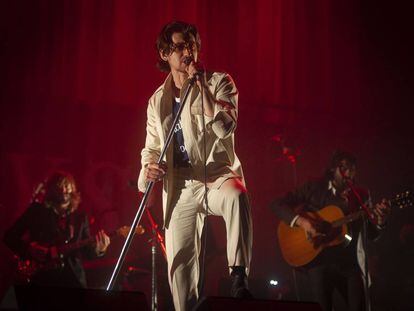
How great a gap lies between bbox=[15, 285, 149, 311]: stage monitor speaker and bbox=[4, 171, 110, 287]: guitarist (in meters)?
3.26

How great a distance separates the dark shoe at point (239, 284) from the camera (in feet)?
10.9

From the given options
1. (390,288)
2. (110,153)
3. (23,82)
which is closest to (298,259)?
(390,288)

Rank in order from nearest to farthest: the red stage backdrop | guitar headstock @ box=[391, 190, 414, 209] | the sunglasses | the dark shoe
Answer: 1. the dark shoe
2. the sunglasses
3. guitar headstock @ box=[391, 190, 414, 209]
4. the red stage backdrop

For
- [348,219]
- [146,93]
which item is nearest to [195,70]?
[348,219]

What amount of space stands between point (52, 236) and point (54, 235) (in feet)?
0.08

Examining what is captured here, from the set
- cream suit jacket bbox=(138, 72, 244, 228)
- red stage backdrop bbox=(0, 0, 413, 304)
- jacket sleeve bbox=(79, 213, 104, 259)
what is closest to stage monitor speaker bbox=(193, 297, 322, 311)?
cream suit jacket bbox=(138, 72, 244, 228)

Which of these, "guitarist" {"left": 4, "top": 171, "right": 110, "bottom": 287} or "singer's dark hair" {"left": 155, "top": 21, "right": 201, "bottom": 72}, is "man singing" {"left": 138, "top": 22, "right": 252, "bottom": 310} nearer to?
"singer's dark hair" {"left": 155, "top": 21, "right": 201, "bottom": 72}

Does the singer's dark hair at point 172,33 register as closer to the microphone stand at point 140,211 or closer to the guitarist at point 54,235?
the microphone stand at point 140,211

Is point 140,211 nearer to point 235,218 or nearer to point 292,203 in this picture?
point 235,218

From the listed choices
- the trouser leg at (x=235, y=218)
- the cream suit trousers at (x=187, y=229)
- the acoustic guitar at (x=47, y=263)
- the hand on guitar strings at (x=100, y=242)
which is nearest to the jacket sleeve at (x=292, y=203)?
the acoustic guitar at (x=47, y=263)

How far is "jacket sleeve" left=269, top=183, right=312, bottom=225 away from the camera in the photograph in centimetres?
614

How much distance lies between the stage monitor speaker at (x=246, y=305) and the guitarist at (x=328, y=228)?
253cm

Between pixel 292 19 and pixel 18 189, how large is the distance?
4154mm

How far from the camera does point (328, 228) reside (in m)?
5.97
